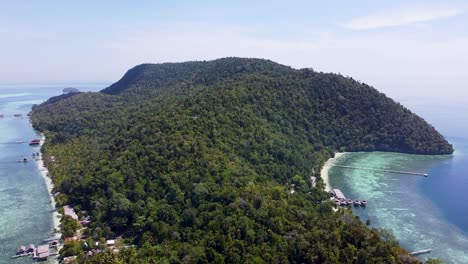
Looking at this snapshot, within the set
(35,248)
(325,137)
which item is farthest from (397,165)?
(35,248)

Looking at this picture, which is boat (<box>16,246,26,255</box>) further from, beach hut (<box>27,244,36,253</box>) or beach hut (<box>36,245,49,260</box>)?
beach hut (<box>36,245,49,260</box>)

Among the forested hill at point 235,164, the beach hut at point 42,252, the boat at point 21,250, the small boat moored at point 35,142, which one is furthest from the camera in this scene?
the small boat moored at point 35,142

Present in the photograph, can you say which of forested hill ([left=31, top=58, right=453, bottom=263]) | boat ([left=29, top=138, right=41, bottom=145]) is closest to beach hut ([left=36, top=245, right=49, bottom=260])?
forested hill ([left=31, top=58, right=453, bottom=263])

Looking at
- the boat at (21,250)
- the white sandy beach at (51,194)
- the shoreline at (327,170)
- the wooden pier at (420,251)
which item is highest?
the shoreline at (327,170)

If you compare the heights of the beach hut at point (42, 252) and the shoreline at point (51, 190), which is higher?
the shoreline at point (51, 190)

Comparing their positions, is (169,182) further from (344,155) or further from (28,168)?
(344,155)

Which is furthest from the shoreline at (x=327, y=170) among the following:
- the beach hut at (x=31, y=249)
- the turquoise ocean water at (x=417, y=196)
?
the beach hut at (x=31, y=249)

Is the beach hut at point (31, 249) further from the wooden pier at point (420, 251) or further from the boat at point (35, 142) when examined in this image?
the boat at point (35, 142)
